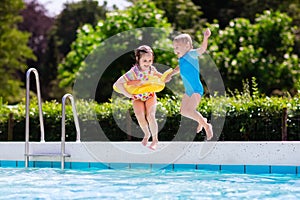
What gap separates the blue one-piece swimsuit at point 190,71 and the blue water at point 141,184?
3.13 feet

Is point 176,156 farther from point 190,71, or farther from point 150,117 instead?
point 190,71

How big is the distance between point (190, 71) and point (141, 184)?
122 centimetres

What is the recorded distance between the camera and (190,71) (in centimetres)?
547

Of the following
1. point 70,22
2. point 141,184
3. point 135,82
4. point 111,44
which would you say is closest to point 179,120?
point 135,82

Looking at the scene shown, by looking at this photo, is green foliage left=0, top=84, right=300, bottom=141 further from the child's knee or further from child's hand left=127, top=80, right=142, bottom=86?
child's hand left=127, top=80, right=142, bottom=86

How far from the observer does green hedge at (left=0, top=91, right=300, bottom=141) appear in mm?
8328

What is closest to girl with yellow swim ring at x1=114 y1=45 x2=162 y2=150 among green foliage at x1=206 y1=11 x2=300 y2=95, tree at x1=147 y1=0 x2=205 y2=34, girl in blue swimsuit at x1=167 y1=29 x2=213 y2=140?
girl in blue swimsuit at x1=167 y1=29 x2=213 y2=140

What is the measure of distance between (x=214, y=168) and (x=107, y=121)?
2704 millimetres

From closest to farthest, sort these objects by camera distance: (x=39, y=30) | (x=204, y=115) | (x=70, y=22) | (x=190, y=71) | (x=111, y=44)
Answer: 1. (x=190, y=71)
2. (x=204, y=115)
3. (x=111, y=44)
4. (x=39, y=30)
5. (x=70, y=22)

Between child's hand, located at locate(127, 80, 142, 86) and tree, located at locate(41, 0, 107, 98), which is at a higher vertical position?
tree, located at locate(41, 0, 107, 98)

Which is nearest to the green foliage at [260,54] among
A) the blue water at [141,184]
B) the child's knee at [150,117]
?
the blue water at [141,184]

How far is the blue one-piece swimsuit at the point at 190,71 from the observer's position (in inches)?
215

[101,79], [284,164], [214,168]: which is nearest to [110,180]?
[214,168]

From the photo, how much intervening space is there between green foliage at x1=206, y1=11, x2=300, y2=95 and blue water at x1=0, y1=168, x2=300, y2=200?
1002 centimetres
